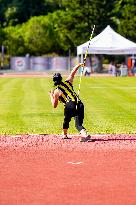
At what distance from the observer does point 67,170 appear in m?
11.1

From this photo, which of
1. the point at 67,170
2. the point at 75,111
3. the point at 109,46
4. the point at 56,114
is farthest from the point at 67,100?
the point at 109,46

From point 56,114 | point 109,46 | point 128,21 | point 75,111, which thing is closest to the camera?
point 75,111

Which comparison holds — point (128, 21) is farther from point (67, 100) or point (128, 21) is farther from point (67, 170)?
point (67, 170)

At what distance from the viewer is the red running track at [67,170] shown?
29.6ft

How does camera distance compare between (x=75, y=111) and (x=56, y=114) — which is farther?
(x=56, y=114)

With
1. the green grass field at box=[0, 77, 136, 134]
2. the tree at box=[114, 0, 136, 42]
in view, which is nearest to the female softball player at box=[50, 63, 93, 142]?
the green grass field at box=[0, 77, 136, 134]

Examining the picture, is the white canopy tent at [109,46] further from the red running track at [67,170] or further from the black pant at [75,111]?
the red running track at [67,170]

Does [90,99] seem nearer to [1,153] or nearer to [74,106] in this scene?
[74,106]

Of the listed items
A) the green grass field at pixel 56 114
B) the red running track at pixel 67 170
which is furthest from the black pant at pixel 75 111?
the green grass field at pixel 56 114

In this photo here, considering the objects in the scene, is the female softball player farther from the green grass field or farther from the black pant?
the green grass field

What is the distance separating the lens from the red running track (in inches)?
355

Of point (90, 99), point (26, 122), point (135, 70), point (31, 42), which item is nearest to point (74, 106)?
point (26, 122)

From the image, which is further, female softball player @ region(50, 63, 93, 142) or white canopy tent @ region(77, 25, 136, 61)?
white canopy tent @ region(77, 25, 136, 61)

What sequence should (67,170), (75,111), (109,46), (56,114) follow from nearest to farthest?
(67,170)
(75,111)
(56,114)
(109,46)
